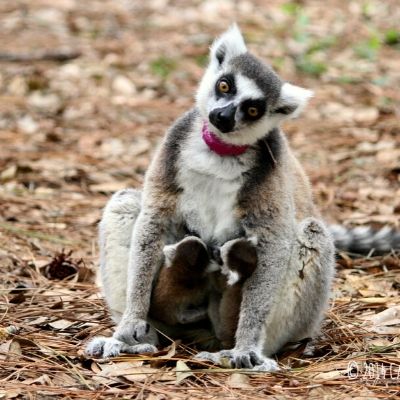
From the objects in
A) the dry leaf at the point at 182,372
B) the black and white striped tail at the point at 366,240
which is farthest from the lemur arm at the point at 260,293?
the black and white striped tail at the point at 366,240

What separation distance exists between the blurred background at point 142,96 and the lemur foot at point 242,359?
2.45m

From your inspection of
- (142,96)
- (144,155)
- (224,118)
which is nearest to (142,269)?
(224,118)

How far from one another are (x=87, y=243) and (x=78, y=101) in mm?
4422

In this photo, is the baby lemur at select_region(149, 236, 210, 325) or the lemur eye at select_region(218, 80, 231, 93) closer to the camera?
the baby lemur at select_region(149, 236, 210, 325)

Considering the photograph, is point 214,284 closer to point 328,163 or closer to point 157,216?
point 157,216

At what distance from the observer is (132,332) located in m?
5.16

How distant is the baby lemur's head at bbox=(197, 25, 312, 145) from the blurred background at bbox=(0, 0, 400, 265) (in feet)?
7.85

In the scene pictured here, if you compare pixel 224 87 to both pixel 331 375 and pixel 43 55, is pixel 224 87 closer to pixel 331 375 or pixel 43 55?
pixel 331 375

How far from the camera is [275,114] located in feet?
18.1

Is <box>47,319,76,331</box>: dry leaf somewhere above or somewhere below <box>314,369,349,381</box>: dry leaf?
below

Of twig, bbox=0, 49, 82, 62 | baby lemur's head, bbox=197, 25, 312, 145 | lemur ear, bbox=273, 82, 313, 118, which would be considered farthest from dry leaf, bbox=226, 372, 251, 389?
twig, bbox=0, 49, 82, 62

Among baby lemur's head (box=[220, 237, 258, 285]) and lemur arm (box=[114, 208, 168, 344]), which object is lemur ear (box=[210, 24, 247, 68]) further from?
baby lemur's head (box=[220, 237, 258, 285])

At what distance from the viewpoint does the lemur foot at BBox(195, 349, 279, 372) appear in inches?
194

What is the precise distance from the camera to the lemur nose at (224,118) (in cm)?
516
